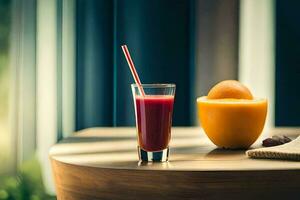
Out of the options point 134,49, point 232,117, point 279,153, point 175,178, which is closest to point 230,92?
point 232,117

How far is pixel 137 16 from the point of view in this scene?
1.73 meters

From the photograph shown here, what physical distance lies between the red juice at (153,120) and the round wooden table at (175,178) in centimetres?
3

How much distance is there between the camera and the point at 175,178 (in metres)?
0.78

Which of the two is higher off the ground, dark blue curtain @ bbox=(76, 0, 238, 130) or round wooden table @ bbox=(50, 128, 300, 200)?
dark blue curtain @ bbox=(76, 0, 238, 130)

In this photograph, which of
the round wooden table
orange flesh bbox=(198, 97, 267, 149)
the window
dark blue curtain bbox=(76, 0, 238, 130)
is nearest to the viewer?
the round wooden table

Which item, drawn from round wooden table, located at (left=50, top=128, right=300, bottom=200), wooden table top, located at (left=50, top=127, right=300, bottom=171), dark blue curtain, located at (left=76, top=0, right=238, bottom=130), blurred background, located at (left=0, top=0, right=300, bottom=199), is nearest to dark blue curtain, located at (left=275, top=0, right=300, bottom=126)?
blurred background, located at (left=0, top=0, right=300, bottom=199)

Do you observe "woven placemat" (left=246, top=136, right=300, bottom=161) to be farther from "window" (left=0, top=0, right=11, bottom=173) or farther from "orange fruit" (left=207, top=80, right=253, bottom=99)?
"window" (left=0, top=0, right=11, bottom=173)

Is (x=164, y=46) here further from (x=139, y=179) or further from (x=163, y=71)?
(x=139, y=179)

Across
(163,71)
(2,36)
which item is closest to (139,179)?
(163,71)

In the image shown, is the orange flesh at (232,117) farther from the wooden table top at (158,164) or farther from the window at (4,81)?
the window at (4,81)

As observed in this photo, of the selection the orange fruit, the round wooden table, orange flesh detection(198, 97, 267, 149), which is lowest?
the round wooden table

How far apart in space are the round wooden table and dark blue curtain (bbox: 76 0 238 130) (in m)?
0.85

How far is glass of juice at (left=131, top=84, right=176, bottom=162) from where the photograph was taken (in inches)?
33.6

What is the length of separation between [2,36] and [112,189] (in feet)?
4.01
